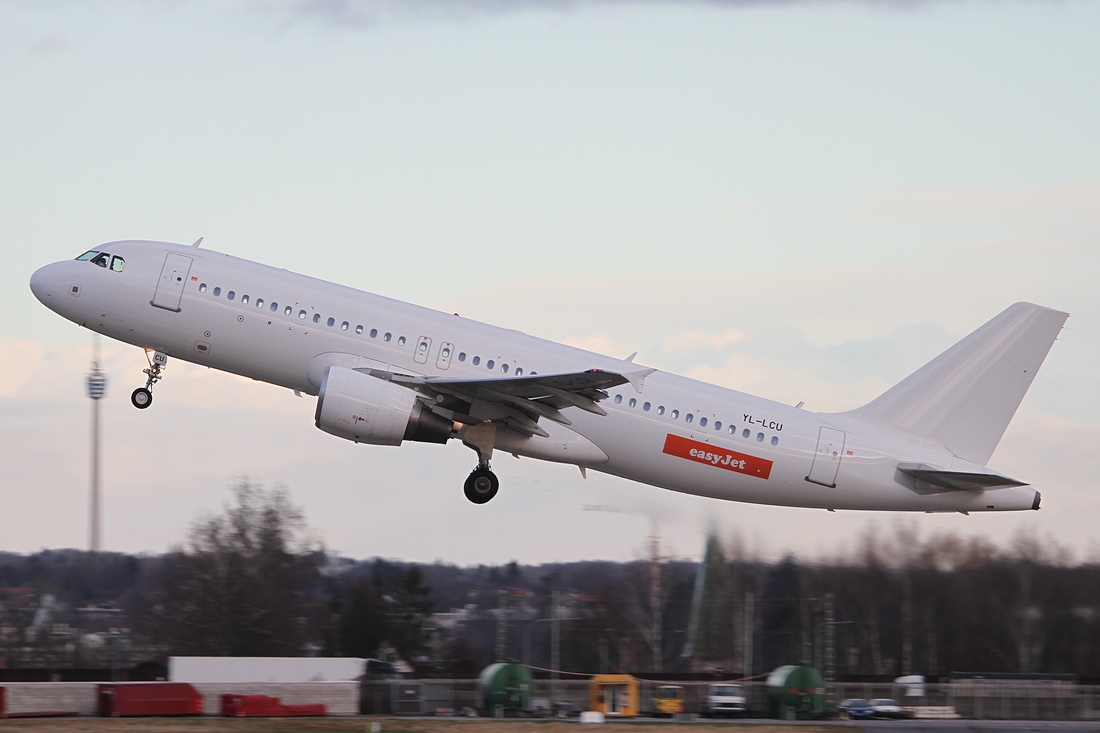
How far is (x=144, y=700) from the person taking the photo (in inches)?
1400

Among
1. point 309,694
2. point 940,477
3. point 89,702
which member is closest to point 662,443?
point 940,477

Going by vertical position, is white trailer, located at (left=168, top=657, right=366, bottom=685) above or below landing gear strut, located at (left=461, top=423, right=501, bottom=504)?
below

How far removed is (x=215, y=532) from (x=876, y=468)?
4002cm

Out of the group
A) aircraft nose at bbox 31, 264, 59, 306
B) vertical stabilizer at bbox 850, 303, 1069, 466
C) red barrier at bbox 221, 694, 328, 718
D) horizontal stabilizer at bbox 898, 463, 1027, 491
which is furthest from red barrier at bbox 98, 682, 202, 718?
horizontal stabilizer at bbox 898, 463, 1027, 491

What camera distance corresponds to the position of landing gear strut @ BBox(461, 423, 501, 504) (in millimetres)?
30984

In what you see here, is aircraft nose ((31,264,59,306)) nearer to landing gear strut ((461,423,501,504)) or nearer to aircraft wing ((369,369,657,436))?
aircraft wing ((369,369,657,436))

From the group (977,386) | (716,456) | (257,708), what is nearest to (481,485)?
(716,456)

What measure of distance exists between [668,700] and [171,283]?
22098 millimetres

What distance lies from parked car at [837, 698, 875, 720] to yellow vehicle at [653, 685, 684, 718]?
526 centimetres

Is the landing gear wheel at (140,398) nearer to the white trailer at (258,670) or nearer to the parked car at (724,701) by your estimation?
the white trailer at (258,670)

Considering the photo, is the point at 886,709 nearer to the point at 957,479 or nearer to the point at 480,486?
the point at 957,479

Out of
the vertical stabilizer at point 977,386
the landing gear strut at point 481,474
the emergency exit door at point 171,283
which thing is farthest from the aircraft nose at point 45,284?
the vertical stabilizer at point 977,386

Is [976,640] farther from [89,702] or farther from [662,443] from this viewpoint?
[89,702]

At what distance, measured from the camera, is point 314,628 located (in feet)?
204
